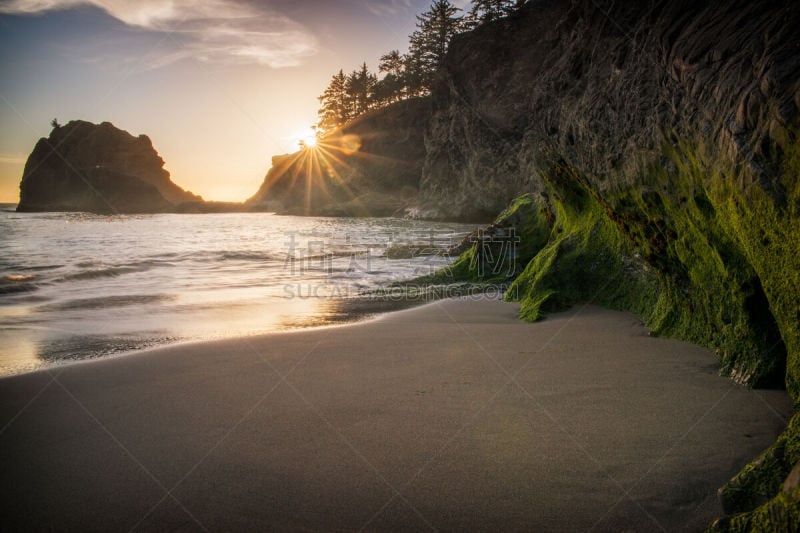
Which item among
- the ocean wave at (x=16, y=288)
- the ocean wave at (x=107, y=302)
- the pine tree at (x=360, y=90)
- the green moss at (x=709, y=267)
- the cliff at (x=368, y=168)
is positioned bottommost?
the ocean wave at (x=107, y=302)

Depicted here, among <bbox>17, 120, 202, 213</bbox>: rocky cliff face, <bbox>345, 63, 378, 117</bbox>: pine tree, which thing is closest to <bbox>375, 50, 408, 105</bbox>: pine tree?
<bbox>345, 63, 378, 117</bbox>: pine tree

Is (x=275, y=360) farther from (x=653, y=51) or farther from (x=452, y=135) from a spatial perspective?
(x=452, y=135)

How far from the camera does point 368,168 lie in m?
48.3

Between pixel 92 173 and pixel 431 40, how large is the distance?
70.0m

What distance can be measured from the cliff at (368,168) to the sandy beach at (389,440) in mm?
37235

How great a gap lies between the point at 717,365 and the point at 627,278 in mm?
1613

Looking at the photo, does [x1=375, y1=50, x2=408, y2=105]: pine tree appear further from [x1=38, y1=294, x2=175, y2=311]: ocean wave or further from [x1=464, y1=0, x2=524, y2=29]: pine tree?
[x1=38, y1=294, x2=175, y2=311]: ocean wave

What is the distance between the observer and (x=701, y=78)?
6.38ft

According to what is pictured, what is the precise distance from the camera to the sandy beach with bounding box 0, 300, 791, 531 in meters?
1.49

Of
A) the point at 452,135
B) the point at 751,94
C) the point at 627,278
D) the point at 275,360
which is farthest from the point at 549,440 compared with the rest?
the point at 452,135

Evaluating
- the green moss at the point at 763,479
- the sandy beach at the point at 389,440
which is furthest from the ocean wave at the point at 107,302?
the green moss at the point at 763,479

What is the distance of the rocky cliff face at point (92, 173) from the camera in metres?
73.9

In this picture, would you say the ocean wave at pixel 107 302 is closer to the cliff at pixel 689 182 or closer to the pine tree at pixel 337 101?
the cliff at pixel 689 182

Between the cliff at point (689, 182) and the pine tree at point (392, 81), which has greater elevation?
the pine tree at point (392, 81)
